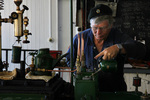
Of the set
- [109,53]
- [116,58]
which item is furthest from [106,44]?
[109,53]

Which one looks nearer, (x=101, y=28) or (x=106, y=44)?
(x=101, y=28)

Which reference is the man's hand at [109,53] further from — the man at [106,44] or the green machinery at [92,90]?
the green machinery at [92,90]

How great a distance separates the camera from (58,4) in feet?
15.4

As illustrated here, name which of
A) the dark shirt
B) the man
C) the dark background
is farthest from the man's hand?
the dark background

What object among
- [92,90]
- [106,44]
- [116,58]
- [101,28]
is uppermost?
[101,28]

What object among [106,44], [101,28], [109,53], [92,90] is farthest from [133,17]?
[92,90]

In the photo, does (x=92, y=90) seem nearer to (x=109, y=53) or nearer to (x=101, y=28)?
(x=109, y=53)

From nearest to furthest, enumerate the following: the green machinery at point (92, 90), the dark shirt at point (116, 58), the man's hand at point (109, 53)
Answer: the green machinery at point (92, 90) < the man's hand at point (109, 53) < the dark shirt at point (116, 58)

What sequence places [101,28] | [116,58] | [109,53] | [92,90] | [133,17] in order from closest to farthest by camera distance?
[92,90], [109,53], [101,28], [116,58], [133,17]

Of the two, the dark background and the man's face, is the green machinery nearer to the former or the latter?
the man's face

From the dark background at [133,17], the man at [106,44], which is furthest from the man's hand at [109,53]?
the dark background at [133,17]

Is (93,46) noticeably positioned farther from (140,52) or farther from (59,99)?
(59,99)

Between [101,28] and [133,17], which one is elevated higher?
[133,17]

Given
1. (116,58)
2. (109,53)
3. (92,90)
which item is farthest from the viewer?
(116,58)
